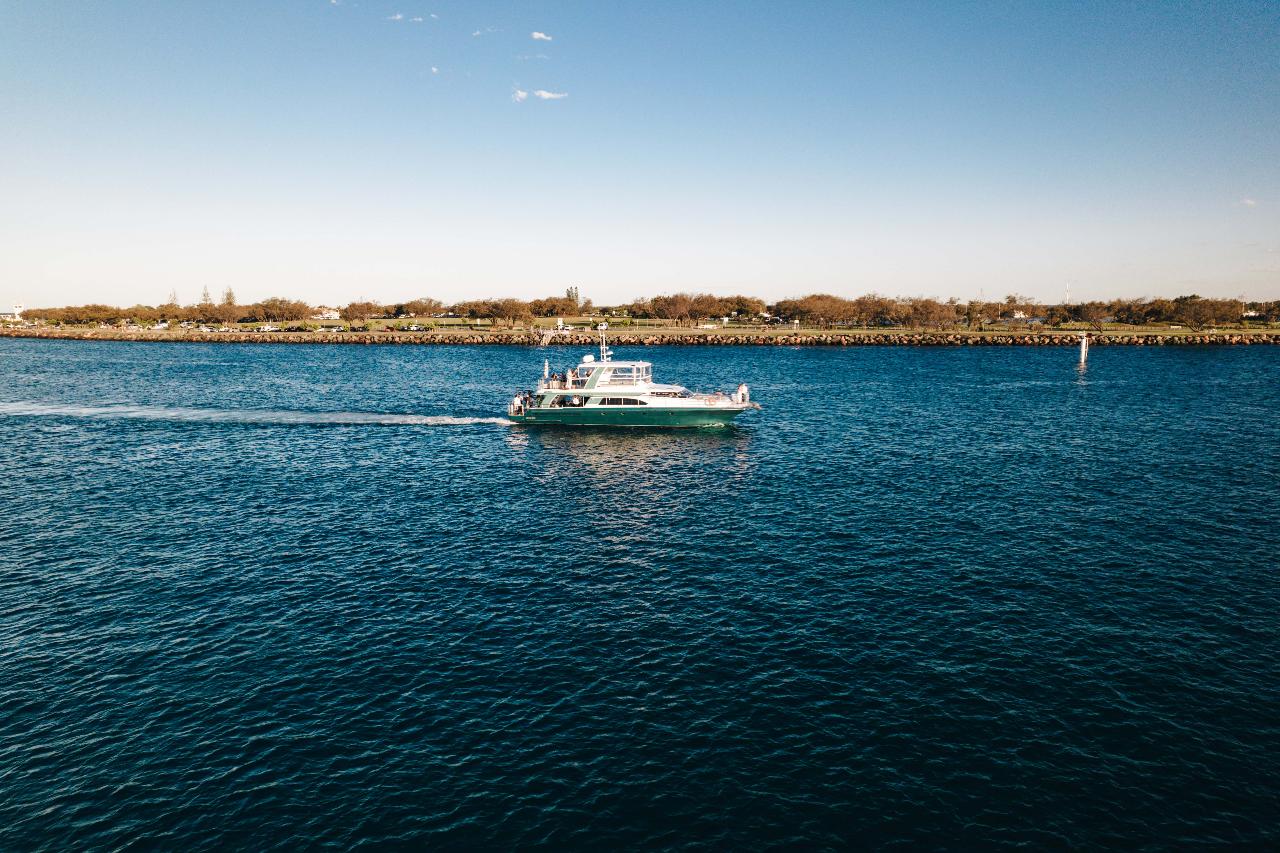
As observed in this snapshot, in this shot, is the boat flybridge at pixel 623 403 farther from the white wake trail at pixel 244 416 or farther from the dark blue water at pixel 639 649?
the dark blue water at pixel 639 649

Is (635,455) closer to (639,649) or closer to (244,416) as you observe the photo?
(639,649)

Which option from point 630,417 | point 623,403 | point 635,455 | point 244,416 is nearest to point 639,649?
point 635,455

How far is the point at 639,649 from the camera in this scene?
30375mm

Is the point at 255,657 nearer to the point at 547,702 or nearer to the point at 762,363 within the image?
the point at 547,702

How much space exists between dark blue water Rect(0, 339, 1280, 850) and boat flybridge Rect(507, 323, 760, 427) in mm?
9638

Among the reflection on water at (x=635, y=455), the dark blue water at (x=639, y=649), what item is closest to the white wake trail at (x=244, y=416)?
the reflection on water at (x=635, y=455)

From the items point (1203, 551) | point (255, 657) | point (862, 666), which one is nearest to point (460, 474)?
point (255, 657)

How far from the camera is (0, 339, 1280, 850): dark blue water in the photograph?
2123cm

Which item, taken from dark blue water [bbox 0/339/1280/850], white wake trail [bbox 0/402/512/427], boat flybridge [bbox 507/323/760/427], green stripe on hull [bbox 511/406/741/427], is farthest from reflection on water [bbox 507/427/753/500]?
white wake trail [bbox 0/402/512/427]

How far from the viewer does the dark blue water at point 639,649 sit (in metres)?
21.2

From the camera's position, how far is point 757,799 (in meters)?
21.6

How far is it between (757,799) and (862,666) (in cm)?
938

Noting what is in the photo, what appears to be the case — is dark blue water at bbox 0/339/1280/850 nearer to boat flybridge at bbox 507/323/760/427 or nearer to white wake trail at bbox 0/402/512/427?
boat flybridge at bbox 507/323/760/427

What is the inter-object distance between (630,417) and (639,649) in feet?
160
